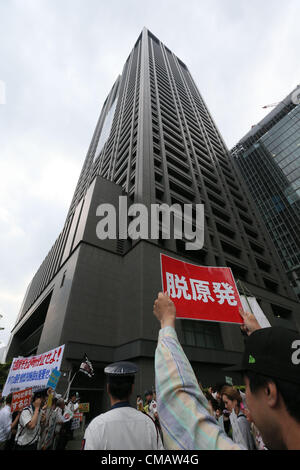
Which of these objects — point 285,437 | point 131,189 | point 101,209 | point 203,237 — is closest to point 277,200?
point 203,237

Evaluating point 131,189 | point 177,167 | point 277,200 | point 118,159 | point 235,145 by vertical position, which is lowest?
point 131,189

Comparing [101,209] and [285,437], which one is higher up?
[101,209]

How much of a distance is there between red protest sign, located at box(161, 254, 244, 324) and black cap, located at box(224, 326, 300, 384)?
376cm

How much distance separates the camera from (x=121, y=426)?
79.2 inches

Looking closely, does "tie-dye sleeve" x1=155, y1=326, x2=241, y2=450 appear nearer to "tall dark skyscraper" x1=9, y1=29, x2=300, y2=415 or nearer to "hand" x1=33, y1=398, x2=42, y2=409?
"hand" x1=33, y1=398, x2=42, y2=409

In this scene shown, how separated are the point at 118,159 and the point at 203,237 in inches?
660

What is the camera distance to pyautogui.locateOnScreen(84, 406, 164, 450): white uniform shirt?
192 cm

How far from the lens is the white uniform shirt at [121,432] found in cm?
192

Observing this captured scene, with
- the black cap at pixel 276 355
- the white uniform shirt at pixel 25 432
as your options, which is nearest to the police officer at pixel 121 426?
the black cap at pixel 276 355

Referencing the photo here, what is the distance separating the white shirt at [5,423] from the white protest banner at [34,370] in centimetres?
211

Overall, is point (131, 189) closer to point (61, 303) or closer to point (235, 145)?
point (61, 303)

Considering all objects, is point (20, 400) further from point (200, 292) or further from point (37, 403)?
point (200, 292)
